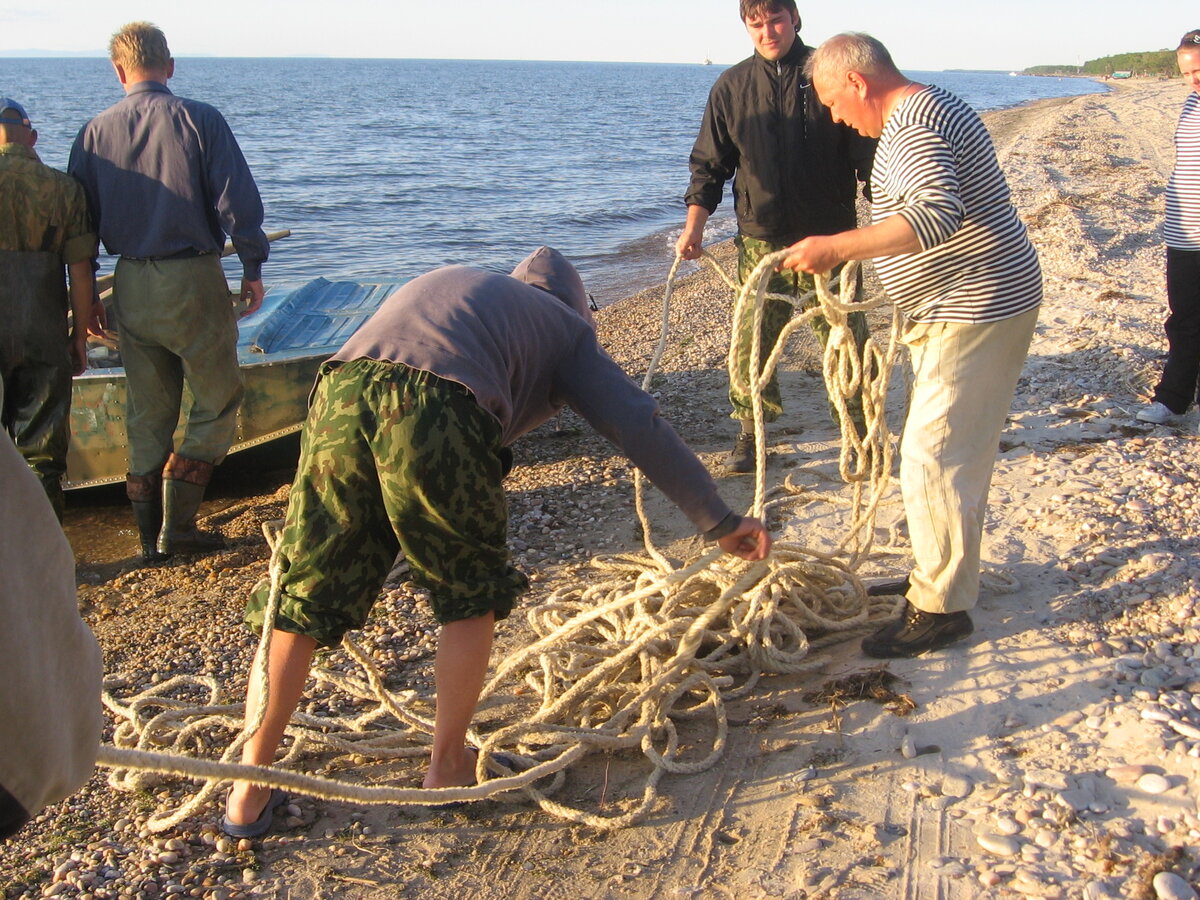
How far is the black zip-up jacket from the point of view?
4.56 metres

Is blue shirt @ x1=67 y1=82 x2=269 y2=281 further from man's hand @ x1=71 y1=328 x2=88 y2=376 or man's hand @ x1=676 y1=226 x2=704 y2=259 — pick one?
man's hand @ x1=676 y1=226 x2=704 y2=259

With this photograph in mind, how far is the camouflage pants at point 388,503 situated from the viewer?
2.29 m

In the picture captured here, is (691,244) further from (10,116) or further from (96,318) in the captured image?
(10,116)

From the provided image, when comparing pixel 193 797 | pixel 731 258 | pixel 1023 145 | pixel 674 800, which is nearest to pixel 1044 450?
pixel 674 800

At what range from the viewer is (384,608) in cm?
408

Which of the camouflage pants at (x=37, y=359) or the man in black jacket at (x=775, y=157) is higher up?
the man in black jacket at (x=775, y=157)

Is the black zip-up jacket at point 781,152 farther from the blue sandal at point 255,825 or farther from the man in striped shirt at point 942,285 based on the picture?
the blue sandal at point 255,825

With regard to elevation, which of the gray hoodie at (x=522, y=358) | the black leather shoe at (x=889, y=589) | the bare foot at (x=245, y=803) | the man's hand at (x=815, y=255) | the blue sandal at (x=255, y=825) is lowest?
the blue sandal at (x=255, y=825)

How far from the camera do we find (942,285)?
303 centimetres

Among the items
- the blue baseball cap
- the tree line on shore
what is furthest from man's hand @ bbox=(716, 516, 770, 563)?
the tree line on shore

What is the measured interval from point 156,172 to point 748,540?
3288 millimetres

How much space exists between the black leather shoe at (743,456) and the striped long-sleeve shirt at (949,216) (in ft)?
6.76

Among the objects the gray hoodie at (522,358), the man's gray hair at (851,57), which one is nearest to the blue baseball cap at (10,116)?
the gray hoodie at (522,358)

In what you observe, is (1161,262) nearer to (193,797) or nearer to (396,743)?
(396,743)
